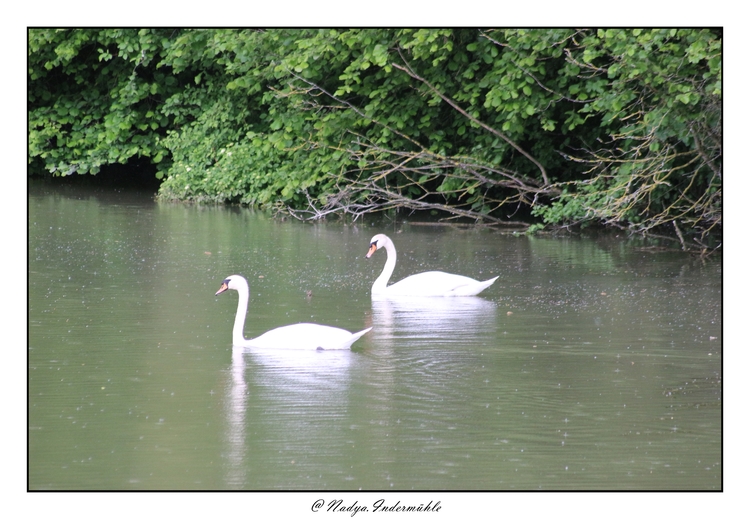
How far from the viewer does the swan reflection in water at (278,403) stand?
6570 millimetres

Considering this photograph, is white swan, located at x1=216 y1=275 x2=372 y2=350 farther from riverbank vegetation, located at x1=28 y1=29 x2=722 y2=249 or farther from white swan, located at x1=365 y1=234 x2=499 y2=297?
riverbank vegetation, located at x1=28 y1=29 x2=722 y2=249

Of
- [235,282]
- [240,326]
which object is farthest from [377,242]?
[240,326]

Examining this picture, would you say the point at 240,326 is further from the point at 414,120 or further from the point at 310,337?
the point at 414,120

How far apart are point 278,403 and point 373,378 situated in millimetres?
932

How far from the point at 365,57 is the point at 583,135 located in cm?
447

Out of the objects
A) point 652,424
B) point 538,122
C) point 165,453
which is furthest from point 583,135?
point 165,453

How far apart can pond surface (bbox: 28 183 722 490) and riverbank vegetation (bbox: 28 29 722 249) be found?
6.84 feet

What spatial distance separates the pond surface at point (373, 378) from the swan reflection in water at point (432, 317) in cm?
5

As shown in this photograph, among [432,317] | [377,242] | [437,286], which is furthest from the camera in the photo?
[377,242]

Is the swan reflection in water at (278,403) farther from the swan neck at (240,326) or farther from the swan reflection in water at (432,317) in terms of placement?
the swan reflection in water at (432,317)

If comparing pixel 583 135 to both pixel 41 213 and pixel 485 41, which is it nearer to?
pixel 485 41

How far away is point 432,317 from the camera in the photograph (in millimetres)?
10844

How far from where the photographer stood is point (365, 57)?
59.6 feet

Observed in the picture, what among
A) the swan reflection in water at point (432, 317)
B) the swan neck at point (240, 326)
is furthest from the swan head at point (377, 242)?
the swan neck at point (240, 326)
